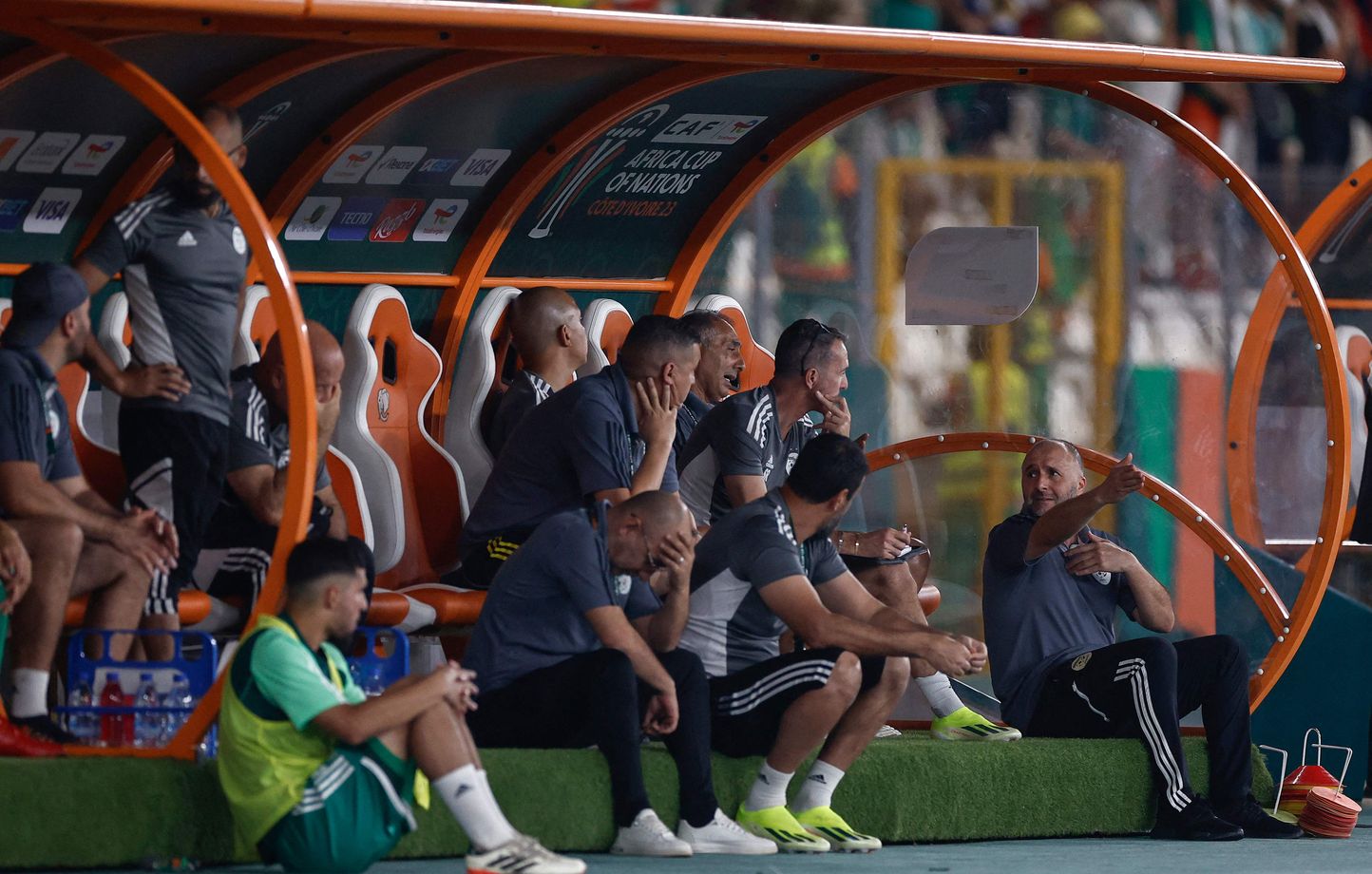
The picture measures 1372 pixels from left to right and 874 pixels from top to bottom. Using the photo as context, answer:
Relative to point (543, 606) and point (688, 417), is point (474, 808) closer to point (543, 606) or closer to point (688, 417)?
point (543, 606)

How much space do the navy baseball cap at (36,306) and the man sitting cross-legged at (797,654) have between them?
6.50 feet

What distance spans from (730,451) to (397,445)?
3.80 feet

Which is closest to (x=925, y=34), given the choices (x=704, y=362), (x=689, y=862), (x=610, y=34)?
(x=610, y=34)

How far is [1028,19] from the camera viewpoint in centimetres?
1536

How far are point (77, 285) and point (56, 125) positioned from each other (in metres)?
0.90

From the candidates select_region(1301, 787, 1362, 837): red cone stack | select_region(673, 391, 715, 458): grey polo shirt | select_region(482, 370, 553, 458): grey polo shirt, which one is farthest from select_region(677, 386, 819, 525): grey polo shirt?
select_region(1301, 787, 1362, 837): red cone stack

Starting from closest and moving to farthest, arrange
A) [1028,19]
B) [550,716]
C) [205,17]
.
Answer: [205,17], [550,716], [1028,19]

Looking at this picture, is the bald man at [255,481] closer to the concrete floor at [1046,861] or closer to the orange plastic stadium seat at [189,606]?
the orange plastic stadium seat at [189,606]

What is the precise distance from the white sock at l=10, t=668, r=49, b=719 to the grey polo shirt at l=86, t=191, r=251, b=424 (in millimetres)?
888

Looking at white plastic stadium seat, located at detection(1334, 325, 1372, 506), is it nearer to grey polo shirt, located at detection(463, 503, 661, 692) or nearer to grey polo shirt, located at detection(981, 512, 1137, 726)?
grey polo shirt, located at detection(981, 512, 1137, 726)

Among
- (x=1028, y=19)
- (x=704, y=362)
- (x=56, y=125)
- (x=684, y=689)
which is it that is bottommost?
(x=684, y=689)

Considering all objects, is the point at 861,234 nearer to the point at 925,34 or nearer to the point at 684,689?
the point at 925,34

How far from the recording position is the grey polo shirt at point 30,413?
624 centimetres

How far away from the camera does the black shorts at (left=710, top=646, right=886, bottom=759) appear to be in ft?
22.1
